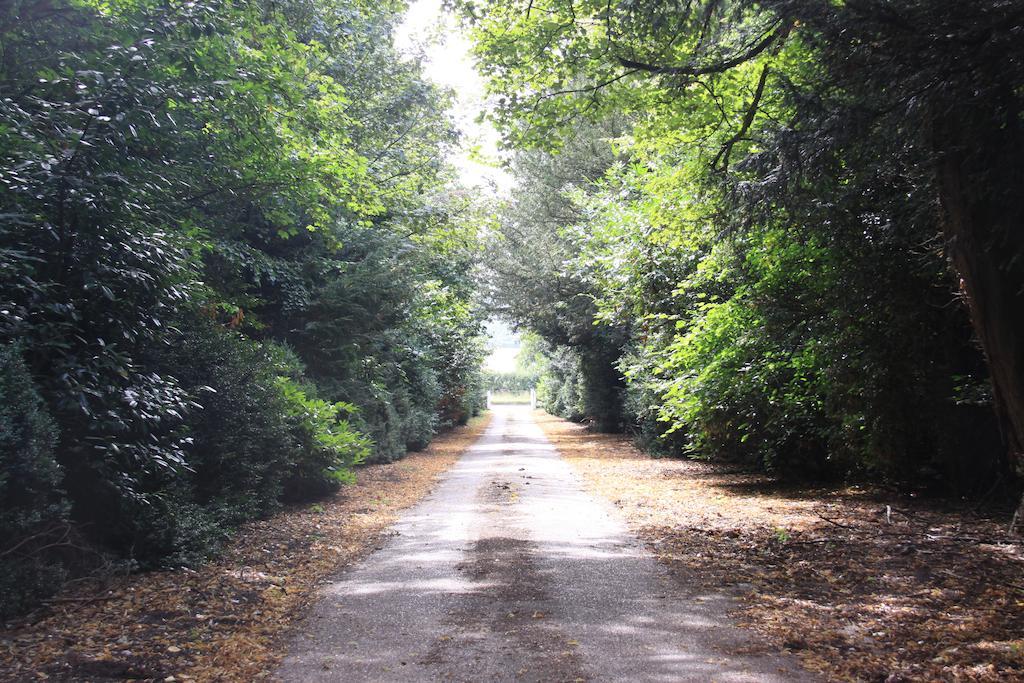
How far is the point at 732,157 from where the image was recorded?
34.3ft

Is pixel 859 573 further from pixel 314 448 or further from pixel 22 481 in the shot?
pixel 314 448

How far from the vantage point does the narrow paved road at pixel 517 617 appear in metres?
4.64

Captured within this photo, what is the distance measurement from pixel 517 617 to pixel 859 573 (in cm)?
334

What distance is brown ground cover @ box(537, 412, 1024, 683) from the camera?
4797mm

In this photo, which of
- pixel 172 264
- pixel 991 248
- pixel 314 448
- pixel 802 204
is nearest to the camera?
pixel 991 248

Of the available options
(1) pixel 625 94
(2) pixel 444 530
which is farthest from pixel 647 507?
(1) pixel 625 94

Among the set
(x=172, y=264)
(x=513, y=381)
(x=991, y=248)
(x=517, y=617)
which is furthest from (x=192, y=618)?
(x=513, y=381)

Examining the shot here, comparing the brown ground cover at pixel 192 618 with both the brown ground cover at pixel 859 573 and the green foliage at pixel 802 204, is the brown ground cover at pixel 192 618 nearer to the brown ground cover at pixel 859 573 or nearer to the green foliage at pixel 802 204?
the brown ground cover at pixel 859 573

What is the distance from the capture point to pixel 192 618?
5852mm

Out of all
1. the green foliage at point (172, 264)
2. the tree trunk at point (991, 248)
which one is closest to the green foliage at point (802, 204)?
the tree trunk at point (991, 248)

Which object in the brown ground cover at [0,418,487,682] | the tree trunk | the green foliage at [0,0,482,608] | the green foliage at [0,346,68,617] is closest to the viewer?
the brown ground cover at [0,418,487,682]

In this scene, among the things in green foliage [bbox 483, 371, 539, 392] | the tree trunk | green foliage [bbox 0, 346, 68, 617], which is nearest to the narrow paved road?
green foliage [bbox 0, 346, 68, 617]

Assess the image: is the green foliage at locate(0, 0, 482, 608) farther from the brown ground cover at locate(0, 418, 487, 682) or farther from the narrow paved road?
the narrow paved road

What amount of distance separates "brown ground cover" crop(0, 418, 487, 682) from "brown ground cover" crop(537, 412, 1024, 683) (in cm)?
355
